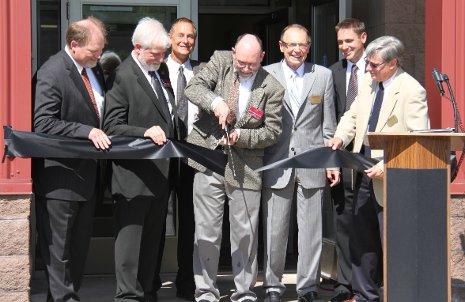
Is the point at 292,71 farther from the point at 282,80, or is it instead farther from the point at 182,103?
the point at 182,103

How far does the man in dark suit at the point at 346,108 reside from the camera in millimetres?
7531

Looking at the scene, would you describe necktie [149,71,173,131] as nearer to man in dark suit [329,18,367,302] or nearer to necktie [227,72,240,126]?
necktie [227,72,240,126]

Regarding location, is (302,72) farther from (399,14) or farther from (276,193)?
(399,14)

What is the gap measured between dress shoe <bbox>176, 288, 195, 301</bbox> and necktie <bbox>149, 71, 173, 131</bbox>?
1.37m

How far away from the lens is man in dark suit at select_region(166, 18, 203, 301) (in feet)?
24.5

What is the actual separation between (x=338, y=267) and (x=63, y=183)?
2.29m

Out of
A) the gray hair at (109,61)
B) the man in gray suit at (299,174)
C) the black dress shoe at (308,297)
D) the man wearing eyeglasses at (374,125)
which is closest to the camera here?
the man wearing eyeglasses at (374,125)

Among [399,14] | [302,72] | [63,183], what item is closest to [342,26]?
[302,72]

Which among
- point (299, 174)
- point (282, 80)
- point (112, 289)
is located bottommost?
point (112, 289)

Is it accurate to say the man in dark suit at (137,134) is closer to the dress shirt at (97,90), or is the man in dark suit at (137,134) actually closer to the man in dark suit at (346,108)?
the dress shirt at (97,90)

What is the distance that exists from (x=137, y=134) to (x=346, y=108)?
1750 millimetres

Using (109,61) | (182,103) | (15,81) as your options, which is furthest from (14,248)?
(109,61)

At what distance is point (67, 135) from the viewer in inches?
259

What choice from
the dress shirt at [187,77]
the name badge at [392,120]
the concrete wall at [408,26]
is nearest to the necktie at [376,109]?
the name badge at [392,120]
